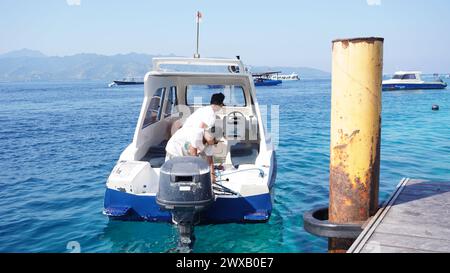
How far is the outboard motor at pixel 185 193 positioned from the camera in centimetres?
561

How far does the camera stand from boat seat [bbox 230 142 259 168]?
847 cm

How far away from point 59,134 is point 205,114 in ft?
48.2

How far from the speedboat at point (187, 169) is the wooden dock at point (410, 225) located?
189 centimetres

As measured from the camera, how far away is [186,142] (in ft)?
23.0

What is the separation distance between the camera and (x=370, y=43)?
197 inches

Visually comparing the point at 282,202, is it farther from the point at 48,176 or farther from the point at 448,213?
the point at 48,176

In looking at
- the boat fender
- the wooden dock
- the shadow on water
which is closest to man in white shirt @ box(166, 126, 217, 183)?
the shadow on water

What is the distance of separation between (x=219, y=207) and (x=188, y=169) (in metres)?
1.20

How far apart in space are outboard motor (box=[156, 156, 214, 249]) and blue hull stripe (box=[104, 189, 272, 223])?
0.84 metres

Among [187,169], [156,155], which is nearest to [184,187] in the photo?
[187,169]

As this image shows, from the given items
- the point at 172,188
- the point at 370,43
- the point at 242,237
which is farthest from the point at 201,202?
the point at 370,43

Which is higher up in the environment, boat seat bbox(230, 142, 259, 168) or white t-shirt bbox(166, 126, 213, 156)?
white t-shirt bbox(166, 126, 213, 156)

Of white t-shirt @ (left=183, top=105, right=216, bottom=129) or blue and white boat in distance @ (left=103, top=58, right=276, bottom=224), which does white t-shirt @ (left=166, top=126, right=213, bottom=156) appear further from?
blue and white boat in distance @ (left=103, top=58, right=276, bottom=224)

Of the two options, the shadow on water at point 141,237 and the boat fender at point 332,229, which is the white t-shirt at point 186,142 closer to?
the shadow on water at point 141,237
